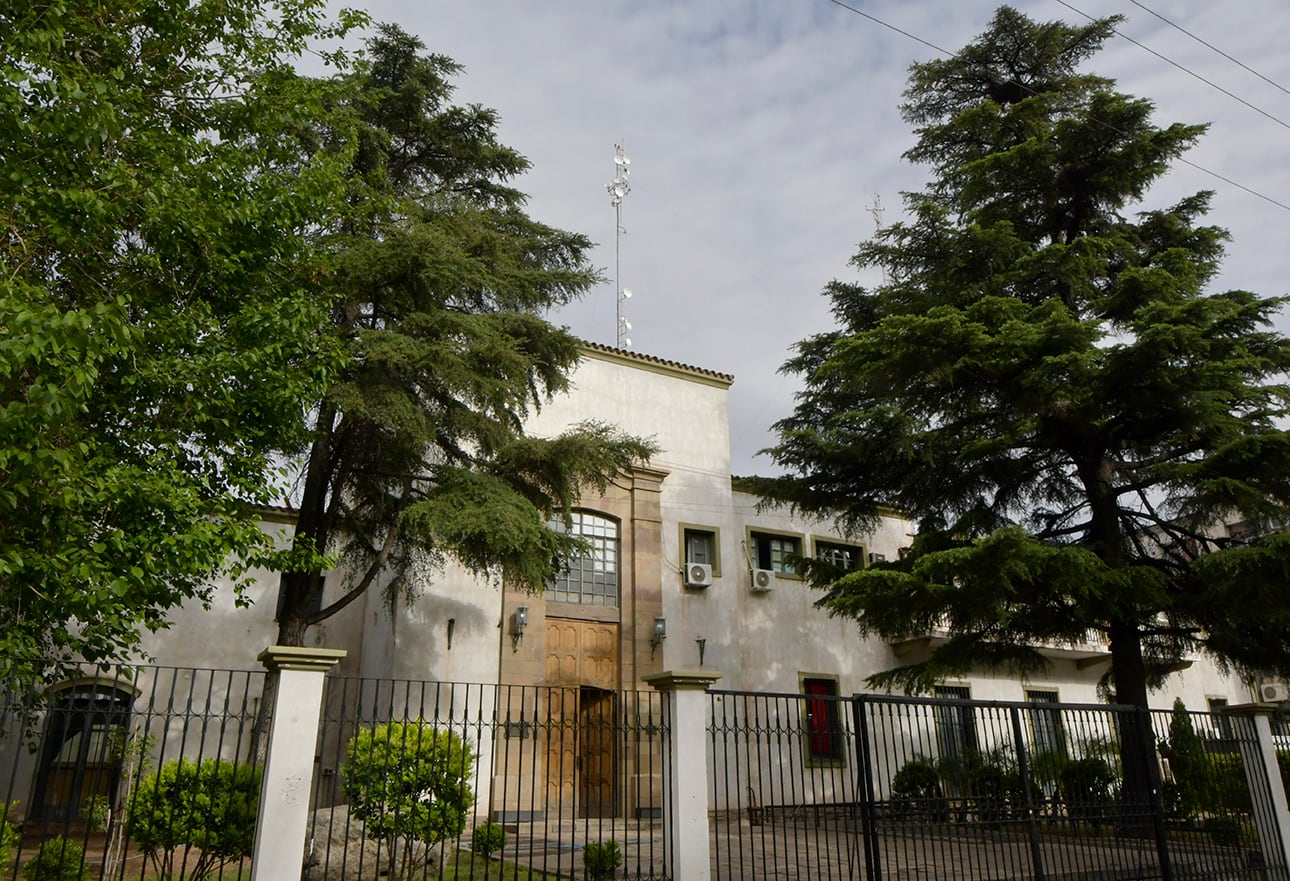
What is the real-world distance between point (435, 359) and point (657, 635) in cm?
853

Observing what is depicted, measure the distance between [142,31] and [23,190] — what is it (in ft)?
7.76

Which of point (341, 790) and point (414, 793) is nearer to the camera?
point (414, 793)

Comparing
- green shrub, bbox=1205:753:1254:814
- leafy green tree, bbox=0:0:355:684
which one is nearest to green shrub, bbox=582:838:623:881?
leafy green tree, bbox=0:0:355:684

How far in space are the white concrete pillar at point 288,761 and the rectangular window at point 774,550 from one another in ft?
48.7

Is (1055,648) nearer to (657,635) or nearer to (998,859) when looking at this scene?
(657,635)

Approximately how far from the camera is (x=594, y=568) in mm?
18109

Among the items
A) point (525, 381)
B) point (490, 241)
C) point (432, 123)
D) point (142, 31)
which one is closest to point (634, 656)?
point (525, 381)

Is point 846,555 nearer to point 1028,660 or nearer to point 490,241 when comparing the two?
point 1028,660

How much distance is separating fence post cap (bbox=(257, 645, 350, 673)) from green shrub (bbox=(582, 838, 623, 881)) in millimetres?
2829

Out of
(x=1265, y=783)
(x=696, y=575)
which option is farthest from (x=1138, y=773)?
(x=696, y=575)

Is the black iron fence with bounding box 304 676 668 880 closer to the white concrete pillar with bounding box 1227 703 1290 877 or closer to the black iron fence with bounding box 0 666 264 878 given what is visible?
the black iron fence with bounding box 0 666 264 878

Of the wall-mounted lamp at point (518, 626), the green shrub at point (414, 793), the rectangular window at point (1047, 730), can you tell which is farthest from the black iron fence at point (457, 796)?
the rectangular window at point (1047, 730)

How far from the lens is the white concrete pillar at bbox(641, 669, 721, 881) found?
7.42 meters

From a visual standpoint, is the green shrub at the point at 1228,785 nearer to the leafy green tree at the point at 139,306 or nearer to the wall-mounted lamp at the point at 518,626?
the wall-mounted lamp at the point at 518,626
